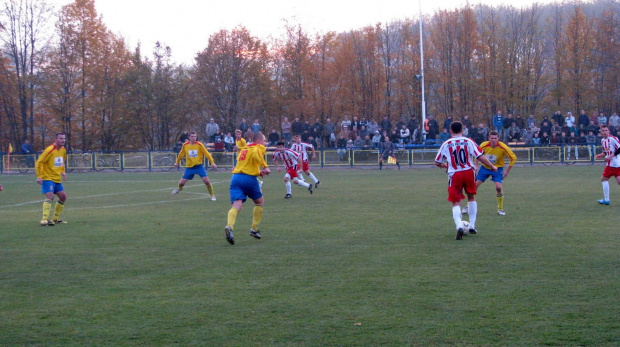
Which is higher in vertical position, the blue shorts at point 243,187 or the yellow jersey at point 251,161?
the yellow jersey at point 251,161

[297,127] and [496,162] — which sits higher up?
[297,127]

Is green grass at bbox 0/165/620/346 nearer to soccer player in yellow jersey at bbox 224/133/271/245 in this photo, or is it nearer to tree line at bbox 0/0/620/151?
soccer player in yellow jersey at bbox 224/133/271/245

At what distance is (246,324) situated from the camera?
5.33 meters

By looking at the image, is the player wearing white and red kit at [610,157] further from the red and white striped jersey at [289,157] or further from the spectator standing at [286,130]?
the spectator standing at [286,130]

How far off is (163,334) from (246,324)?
0.70 m

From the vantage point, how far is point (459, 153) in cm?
952

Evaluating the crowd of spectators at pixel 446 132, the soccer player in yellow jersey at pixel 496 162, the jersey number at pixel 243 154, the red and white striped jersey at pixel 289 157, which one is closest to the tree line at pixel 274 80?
the crowd of spectators at pixel 446 132

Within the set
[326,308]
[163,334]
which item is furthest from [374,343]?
[163,334]

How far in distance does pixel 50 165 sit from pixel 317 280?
7.94 m

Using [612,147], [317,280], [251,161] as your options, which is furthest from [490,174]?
[317,280]

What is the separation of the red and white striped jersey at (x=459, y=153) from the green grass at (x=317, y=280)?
114 cm

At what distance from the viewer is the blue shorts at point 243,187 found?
9.82 metres

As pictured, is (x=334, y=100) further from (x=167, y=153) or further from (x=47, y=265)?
(x=47, y=265)

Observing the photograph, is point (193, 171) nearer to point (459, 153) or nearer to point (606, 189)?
point (459, 153)
